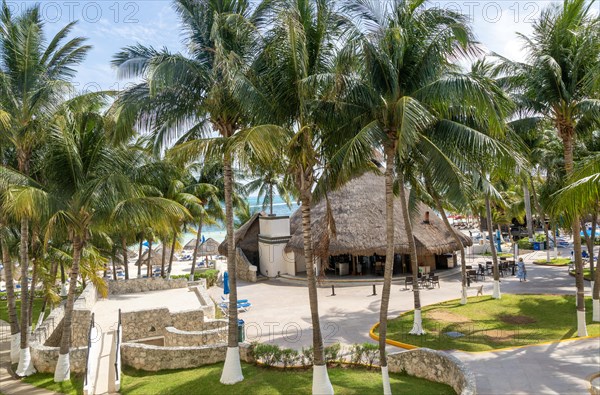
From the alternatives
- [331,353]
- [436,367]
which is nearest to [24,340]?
[331,353]

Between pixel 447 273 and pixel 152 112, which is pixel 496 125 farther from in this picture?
pixel 447 273

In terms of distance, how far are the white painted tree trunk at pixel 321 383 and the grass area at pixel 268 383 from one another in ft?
2.07

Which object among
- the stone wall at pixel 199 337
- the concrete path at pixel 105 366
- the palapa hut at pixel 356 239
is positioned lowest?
the concrete path at pixel 105 366

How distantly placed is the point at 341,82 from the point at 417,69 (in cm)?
195

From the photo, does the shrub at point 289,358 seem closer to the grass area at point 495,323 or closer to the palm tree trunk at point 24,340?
the grass area at point 495,323

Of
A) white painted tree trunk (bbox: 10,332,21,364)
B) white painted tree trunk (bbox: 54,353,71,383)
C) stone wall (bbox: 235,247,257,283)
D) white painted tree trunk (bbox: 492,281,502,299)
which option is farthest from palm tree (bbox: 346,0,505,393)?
stone wall (bbox: 235,247,257,283)

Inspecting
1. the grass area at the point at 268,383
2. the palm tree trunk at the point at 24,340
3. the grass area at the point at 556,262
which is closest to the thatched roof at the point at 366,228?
the grass area at the point at 556,262

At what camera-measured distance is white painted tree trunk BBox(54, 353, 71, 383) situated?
12539mm

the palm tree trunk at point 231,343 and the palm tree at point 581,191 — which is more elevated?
the palm tree at point 581,191

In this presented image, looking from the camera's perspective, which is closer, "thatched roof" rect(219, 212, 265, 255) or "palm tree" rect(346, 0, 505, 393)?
"palm tree" rect(346, 0, 505, 393)

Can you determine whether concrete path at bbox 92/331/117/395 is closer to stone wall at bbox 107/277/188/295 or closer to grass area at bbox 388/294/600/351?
stone wall at bbox 107/277/188/295

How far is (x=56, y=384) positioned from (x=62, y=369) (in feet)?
1.31

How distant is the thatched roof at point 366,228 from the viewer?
24.8 metres

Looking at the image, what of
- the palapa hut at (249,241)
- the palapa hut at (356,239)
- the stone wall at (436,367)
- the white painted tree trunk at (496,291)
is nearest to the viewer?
the stone wall at (436,367)
